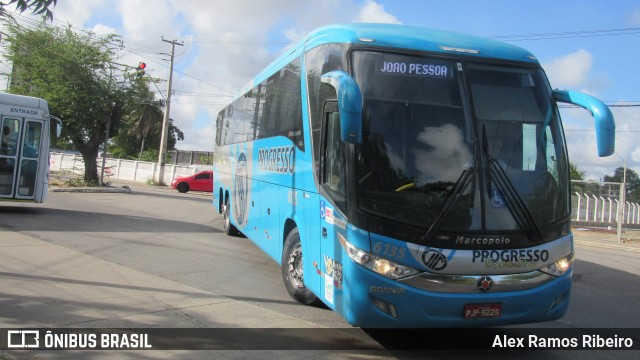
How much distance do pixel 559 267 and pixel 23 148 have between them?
14436 millimetres

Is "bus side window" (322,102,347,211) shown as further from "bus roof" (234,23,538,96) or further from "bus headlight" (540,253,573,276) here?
"bus headlight" (540,253,573,276)

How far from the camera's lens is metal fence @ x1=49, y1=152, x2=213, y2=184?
42812 millimetres

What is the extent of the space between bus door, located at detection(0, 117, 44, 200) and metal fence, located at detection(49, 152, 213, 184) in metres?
26.8

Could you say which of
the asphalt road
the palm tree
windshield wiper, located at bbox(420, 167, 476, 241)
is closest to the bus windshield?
windshield wiper, located at bbox(420, 167, 476, 241)

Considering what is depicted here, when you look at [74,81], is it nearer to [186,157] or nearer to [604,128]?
[604,128]

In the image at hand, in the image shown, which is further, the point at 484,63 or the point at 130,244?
the point at 130,244

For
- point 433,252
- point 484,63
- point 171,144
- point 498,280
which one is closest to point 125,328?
point 433,252

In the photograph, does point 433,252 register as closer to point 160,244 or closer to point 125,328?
point 125,328

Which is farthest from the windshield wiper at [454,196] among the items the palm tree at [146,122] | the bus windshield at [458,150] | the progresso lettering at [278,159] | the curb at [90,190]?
the palm tree at [146,122]

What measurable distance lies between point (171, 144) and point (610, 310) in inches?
2765

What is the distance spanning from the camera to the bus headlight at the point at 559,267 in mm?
5293

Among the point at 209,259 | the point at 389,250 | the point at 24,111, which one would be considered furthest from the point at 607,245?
the point at 24,111

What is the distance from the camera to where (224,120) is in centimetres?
1509

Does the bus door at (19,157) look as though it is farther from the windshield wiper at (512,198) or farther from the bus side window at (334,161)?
the windshield wiper at (512,198)
